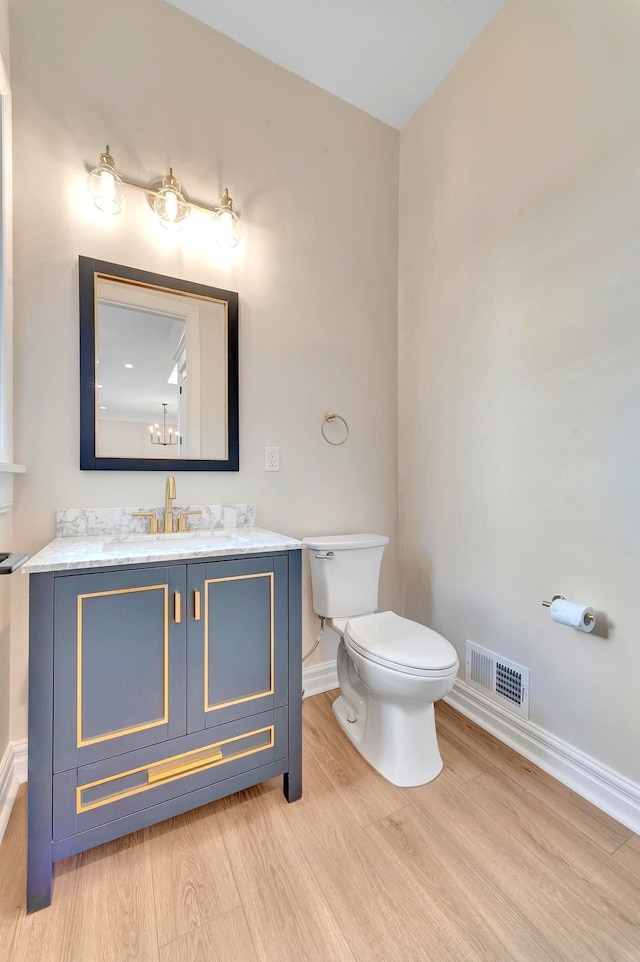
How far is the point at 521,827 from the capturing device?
1.23m

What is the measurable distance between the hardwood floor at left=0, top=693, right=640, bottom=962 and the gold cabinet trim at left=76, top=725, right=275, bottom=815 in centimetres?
20

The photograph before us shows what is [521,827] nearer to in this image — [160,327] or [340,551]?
[340,551]

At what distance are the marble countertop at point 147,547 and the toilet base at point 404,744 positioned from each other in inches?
29.0

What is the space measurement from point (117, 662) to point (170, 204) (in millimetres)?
1649

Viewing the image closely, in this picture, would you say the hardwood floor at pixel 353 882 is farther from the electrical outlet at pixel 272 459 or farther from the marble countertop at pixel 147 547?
the electrical outlet at pixel 272 459

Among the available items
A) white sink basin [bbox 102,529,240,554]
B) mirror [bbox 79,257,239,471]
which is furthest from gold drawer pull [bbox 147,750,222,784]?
mirror [bbox 79,257,239,471]

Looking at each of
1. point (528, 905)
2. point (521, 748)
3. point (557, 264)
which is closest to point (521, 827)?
point (528, 905)

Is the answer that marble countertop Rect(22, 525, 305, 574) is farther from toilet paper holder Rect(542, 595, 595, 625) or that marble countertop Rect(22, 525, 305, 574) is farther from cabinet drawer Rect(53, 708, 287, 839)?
toilet paper holder Rect(542, 595, 595, 625)

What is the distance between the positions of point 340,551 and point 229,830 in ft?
3.29

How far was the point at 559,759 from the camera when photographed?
56.0 inches

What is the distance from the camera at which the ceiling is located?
1.65 metres

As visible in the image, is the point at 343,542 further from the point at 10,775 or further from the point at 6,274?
the point at 6,274

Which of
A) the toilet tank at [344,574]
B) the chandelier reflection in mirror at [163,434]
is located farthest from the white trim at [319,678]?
the chandelier reflection in mirror at [163,434]

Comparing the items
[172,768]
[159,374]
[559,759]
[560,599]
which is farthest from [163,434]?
[559,759]
